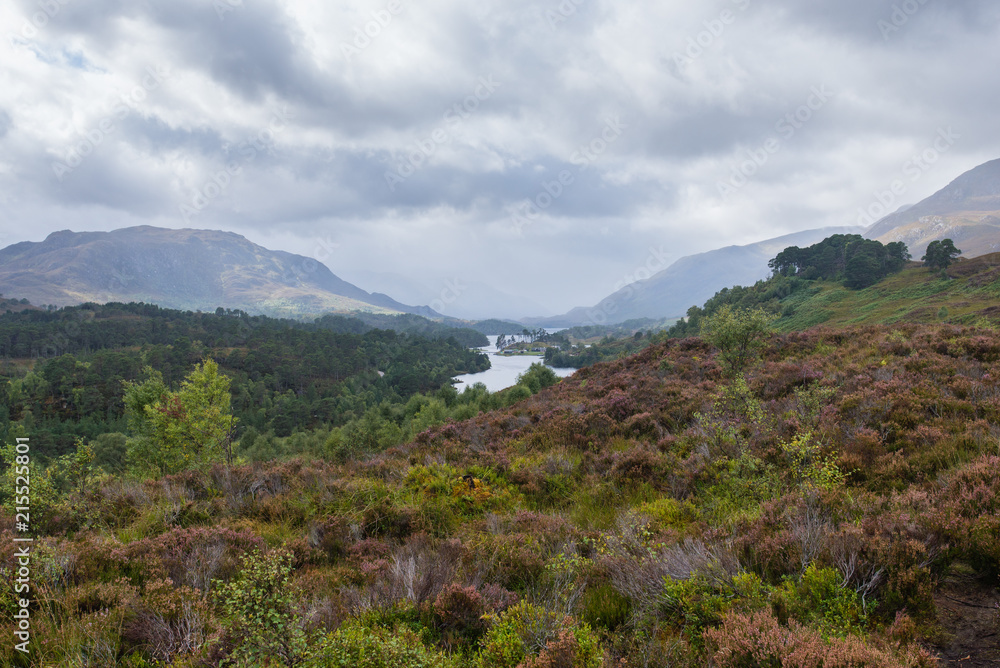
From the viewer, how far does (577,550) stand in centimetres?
570

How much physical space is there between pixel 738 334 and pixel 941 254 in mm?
76207

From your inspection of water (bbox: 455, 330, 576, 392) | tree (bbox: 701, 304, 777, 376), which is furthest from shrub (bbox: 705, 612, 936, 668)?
water (bbox: 455, 330, 576, 392)

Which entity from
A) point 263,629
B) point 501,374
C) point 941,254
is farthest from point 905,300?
point 501,374

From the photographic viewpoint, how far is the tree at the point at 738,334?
18125 millimetres

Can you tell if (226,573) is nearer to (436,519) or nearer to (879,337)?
(436,519)

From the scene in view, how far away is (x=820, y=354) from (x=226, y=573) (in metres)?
19.7

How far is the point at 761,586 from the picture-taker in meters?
3.99

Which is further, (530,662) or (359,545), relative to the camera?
(359,545)

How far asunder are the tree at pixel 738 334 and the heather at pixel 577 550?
7.49 metres

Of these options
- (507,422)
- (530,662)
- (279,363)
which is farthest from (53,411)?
(530,662)

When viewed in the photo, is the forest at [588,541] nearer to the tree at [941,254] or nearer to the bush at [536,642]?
the bush at [536,642]

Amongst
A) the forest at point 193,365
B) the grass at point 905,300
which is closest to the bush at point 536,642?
the grass at point 905,300

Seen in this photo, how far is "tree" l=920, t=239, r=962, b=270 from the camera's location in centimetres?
6425

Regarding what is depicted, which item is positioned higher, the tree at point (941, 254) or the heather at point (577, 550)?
the tree at point (941, 254)
